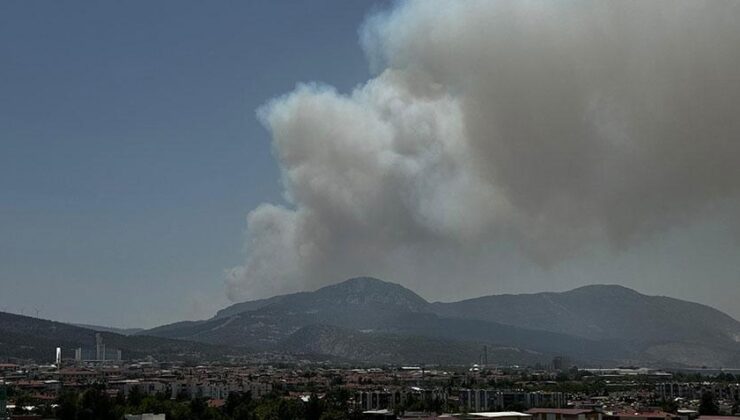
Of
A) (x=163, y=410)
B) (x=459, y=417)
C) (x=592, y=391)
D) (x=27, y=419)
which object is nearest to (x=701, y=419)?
(x=459, y=417)

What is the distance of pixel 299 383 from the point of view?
11138cm

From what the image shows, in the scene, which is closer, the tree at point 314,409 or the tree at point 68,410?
the tree at point 68,410

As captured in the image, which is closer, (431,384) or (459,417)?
(459,417)

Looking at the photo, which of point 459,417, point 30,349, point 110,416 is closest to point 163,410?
point 110,416

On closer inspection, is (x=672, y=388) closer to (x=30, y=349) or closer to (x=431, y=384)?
(x=431, y=384)

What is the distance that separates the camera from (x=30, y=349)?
656 feet

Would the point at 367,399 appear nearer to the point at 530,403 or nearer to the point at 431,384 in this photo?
the point at 530,403

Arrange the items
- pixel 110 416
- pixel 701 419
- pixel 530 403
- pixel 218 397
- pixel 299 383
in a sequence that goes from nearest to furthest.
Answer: pixel 701 419 → pixel 110 416 → pixel 530 403 → pixel 218 397 → pixel 299 383

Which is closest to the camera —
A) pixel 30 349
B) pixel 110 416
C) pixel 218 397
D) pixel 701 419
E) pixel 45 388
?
pixel 701 419

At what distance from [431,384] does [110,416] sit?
190 feet

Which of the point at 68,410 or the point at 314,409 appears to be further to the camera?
the point at 314,409

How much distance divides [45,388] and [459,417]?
Answer: 6114 cm

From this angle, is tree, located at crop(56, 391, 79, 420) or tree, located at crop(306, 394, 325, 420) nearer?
tree, located at crop(56, 391, 79, 420)

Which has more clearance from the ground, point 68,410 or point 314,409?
point 68,410
